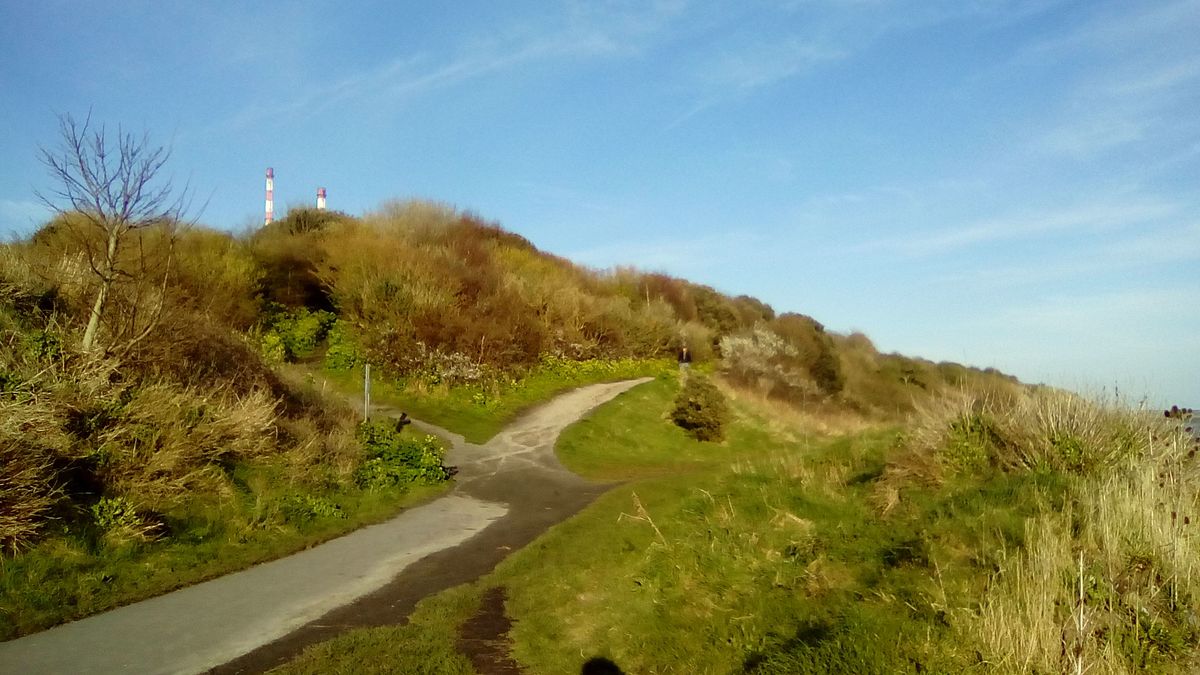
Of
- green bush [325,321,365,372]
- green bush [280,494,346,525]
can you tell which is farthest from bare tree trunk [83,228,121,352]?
green bush [325,321,365,372]

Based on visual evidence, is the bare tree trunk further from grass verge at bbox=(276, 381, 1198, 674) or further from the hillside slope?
grass verge at bbox=(276, 381, 1198, 674)

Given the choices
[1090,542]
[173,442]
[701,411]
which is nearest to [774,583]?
[1090,542]

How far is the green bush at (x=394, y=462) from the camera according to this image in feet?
53.9

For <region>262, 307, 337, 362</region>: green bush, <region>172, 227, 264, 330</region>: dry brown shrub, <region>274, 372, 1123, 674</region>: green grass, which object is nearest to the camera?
<region>274, 372, 1123, 674</region>: green grass

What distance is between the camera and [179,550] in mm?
10508

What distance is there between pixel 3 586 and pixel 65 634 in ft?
4.46

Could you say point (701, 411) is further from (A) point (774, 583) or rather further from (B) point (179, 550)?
(A) point (774, 583)

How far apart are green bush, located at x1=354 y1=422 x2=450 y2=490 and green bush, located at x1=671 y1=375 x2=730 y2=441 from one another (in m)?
12.1

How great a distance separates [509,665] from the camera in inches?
270

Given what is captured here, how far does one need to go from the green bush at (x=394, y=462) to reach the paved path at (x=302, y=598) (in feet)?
2.66

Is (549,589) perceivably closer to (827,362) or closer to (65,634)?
(65,634)

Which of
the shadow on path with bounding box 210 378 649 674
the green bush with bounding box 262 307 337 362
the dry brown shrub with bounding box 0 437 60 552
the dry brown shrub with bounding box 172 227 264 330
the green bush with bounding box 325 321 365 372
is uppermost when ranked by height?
the dry brown shrub with bounding box 172 227 264 330

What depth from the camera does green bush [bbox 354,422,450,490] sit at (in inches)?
647

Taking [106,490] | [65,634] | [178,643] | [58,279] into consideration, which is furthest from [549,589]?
[58,279]
